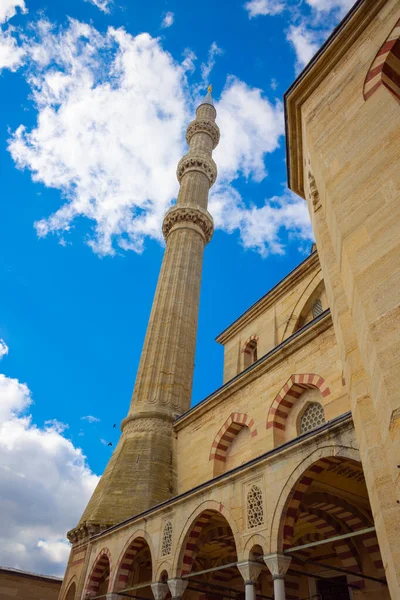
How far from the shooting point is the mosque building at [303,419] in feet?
13.5

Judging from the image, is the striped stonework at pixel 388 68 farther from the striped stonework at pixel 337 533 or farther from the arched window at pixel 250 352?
the arched window at pixel 250 352

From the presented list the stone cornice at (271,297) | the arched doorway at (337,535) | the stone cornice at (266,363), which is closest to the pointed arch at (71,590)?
the stone cornice at (266,363)

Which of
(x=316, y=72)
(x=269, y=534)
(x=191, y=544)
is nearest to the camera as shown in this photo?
(x=269, y=534)

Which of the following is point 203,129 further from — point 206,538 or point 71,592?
point 71,592

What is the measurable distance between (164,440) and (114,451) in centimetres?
205

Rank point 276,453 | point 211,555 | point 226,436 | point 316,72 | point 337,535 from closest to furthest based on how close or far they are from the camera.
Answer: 1. point 316,72
2. point 276,453
3. point 337,535
4. point 211,555
5. point 226,436

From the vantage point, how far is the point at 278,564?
19.8ft

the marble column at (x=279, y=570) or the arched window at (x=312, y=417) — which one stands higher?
the arched window at (x=312, y=417)

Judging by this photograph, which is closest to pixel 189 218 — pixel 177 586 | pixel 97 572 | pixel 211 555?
pixel 211 555

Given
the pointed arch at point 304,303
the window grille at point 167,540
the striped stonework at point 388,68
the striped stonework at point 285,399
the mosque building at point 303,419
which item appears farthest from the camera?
the pointed arch at point 304,303

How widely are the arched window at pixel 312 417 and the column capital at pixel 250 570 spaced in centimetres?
333

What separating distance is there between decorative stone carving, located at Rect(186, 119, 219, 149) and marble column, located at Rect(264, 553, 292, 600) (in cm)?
2427

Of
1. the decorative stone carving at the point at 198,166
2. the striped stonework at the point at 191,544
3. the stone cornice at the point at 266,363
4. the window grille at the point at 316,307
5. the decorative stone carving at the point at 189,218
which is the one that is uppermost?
the decorative stone carving at the point at 198,166

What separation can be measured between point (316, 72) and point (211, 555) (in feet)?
35.6
